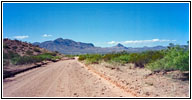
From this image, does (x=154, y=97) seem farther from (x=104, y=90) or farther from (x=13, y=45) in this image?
(x=13, y=45)

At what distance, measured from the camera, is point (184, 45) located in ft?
55.0

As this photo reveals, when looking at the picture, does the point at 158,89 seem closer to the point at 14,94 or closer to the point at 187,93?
the point at 187,93

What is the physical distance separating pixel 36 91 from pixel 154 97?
6.01 metres

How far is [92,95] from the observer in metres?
11.9

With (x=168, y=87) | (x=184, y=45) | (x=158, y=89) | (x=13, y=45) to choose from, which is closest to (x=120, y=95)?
(x=158, y=89)

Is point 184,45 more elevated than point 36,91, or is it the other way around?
point 184,45

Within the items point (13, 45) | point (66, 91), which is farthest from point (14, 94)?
point (13, 45)

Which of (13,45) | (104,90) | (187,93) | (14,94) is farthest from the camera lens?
(13,45)

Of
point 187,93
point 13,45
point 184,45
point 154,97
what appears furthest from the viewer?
point 13,45

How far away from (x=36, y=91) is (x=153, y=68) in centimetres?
971

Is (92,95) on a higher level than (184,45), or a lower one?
lower

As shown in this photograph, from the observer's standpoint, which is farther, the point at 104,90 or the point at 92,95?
the point at 104,90

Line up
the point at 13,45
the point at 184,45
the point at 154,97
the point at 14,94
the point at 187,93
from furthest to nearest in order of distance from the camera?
the point at 13,45
the point at 184,45
the point at 14,94
the point at 187,93
the point at 154,97

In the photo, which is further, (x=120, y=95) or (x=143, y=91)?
(x=143, y=91)
